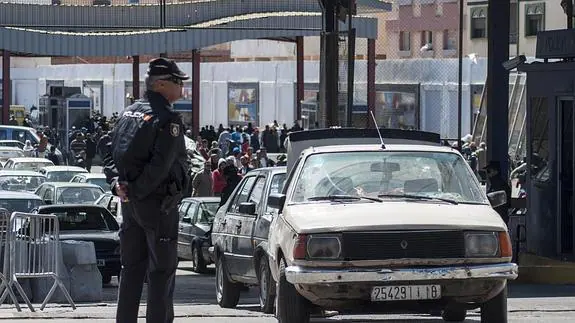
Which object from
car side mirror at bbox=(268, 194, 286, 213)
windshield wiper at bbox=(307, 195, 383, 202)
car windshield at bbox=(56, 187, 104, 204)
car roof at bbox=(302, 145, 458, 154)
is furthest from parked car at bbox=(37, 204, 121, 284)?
windshield wiper at bbox=(307, 195, 383, 202)

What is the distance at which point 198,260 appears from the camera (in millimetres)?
24281

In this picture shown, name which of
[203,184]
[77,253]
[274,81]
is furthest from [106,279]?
[274,81]

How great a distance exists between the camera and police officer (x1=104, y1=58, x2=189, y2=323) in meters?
8.73

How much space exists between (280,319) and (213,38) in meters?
34.3

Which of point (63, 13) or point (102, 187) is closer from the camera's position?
point (102, 187)

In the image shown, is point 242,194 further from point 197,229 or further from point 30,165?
point 30,165

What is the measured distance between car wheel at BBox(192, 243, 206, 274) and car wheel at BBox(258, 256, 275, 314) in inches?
400

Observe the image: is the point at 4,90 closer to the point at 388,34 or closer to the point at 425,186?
the point at 388,34

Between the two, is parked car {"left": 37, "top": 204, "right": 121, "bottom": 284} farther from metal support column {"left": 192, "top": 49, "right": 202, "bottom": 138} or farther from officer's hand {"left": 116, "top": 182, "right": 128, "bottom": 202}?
metal support column {"left": 192, "top": 49, "right": 202, "bottom": 138}

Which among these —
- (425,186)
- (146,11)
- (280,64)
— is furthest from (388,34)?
(425,186)

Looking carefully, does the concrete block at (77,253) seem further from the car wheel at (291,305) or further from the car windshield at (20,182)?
the car windshield at (20,182)

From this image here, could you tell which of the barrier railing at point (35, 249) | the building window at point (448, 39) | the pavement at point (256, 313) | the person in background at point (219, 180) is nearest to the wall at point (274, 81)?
the building window at point (448, 39)

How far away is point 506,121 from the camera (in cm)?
2114

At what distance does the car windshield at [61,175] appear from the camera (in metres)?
33.7
